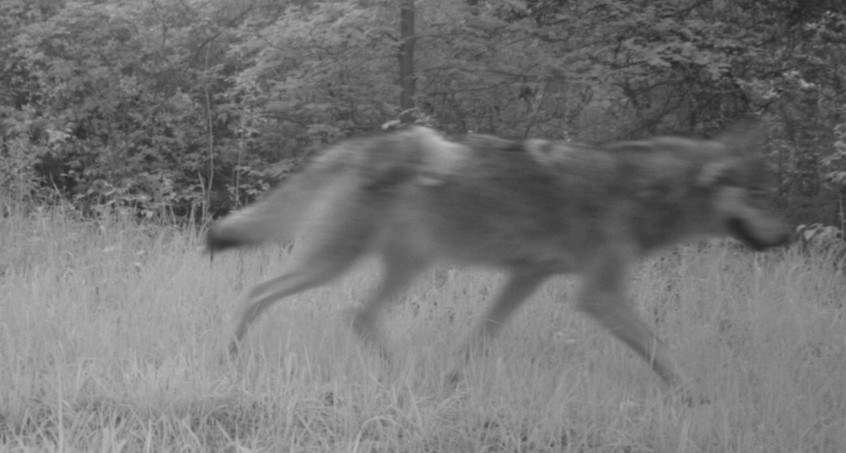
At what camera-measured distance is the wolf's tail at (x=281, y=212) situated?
4660mm

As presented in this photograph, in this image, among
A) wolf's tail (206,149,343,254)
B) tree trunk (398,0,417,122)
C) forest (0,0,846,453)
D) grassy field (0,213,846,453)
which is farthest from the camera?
tree trunk (398,0,417,122)

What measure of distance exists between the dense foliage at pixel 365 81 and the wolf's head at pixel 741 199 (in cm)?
274

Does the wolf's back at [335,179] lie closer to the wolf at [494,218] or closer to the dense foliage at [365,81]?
the wolf at [494,218]

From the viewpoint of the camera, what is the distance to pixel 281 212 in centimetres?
473

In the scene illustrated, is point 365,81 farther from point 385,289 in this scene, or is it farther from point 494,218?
point 494,218

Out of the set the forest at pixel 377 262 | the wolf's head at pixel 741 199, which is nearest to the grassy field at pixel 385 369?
the forest at pixel 377 262

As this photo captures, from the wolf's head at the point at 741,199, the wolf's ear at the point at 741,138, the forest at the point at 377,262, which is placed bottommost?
the forest at the point at 377,262

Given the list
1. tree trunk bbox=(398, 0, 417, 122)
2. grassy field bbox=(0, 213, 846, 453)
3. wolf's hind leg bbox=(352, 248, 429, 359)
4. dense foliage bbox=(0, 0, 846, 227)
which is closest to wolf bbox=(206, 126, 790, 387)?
wolf's hind leg bbox=(352, 248, 429, 359)

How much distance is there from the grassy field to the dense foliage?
2348 millimetres

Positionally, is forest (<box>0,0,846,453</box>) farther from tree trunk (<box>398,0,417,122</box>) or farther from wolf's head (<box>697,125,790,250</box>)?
wolf's head (<box>697,125,790,250</box>)

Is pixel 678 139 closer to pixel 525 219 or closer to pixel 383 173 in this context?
pixel 525 219

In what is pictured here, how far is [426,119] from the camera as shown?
9.09 metres

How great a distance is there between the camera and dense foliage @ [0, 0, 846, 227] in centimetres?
933

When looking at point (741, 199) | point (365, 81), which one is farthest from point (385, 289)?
point (365, 81)
